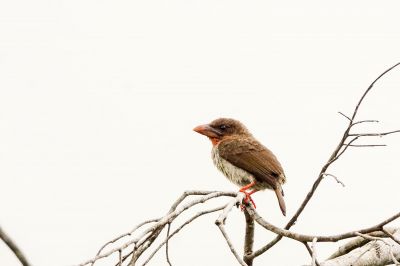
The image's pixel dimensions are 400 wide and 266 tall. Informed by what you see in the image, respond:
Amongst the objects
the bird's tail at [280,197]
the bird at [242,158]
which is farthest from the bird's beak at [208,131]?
the bird's tail at [280,197]

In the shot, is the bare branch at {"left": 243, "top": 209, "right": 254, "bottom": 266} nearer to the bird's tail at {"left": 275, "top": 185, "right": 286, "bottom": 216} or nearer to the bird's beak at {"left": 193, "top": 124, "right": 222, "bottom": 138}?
the bird's tail at {"left": 275, "top": 185, "right": 286, "bottom": 216}

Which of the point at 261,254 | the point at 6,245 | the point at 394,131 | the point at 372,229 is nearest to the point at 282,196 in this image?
the point at 261,254

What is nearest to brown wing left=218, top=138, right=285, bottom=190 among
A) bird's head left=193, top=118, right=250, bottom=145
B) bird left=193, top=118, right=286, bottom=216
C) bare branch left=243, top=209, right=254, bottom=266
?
bird left=193, top=118, right=286, bottom=216

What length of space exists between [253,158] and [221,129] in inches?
40.8

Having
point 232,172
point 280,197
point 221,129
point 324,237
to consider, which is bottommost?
point 280,197

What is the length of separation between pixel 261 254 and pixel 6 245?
7.80 ft

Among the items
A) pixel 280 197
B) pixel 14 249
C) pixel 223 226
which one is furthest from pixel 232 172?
pixel 14 249

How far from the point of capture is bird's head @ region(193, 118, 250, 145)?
6574 millimetres

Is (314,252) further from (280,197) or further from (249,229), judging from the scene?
(280,197)

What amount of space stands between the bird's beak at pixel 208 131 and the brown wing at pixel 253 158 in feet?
0.90

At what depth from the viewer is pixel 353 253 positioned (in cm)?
332

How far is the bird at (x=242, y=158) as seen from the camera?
545cm

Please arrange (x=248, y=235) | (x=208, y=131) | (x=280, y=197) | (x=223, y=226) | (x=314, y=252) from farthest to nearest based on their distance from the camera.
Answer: (x=208, y=131) < (x=280, y=197) < (x=248, y=235) < (x=223, y=226) < (x=314, y=252)

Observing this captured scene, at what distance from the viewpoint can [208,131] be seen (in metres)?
6.59
